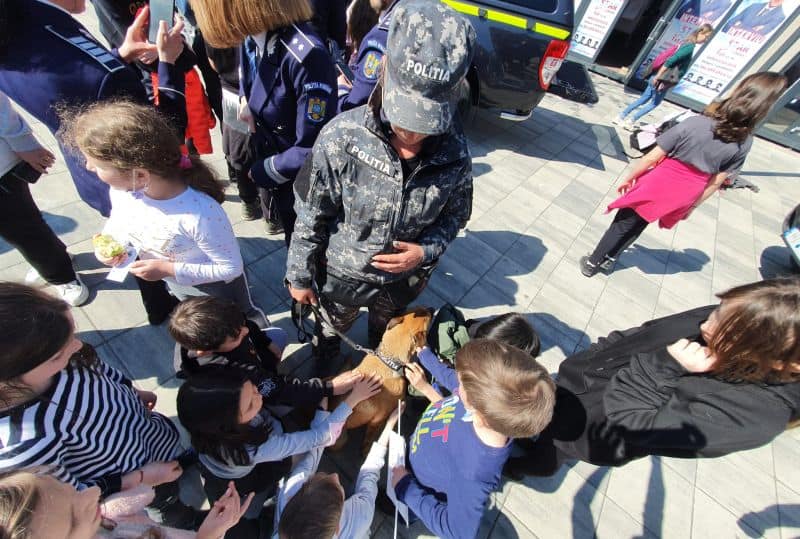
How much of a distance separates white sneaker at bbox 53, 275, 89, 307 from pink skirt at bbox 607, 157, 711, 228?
14.7 ft

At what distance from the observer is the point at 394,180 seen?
4.97 feet

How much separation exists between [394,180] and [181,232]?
106cm

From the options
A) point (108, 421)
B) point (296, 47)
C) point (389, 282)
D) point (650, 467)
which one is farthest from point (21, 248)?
point (650, 467)

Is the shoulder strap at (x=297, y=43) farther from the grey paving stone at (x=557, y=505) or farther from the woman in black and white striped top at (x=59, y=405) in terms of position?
the grey paving stone at (x=557, y=505)

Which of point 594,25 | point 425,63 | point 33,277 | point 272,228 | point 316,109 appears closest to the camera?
point 425,63

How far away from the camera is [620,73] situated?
370 inches

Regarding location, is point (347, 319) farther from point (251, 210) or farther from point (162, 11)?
point (162, 11)

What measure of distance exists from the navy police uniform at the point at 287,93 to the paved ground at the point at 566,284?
4.00 feet

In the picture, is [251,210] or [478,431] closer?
[478,431]

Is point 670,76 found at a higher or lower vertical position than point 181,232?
higher

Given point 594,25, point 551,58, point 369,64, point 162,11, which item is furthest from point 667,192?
point 594,25

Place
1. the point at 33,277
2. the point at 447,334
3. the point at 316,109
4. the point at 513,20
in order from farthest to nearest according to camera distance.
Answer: the point at 513,20
the point at 33,277
the point at 447,334
the point at 316,109

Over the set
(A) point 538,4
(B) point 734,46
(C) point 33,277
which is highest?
(B) point 734,46

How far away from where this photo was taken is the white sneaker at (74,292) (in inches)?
97.8
